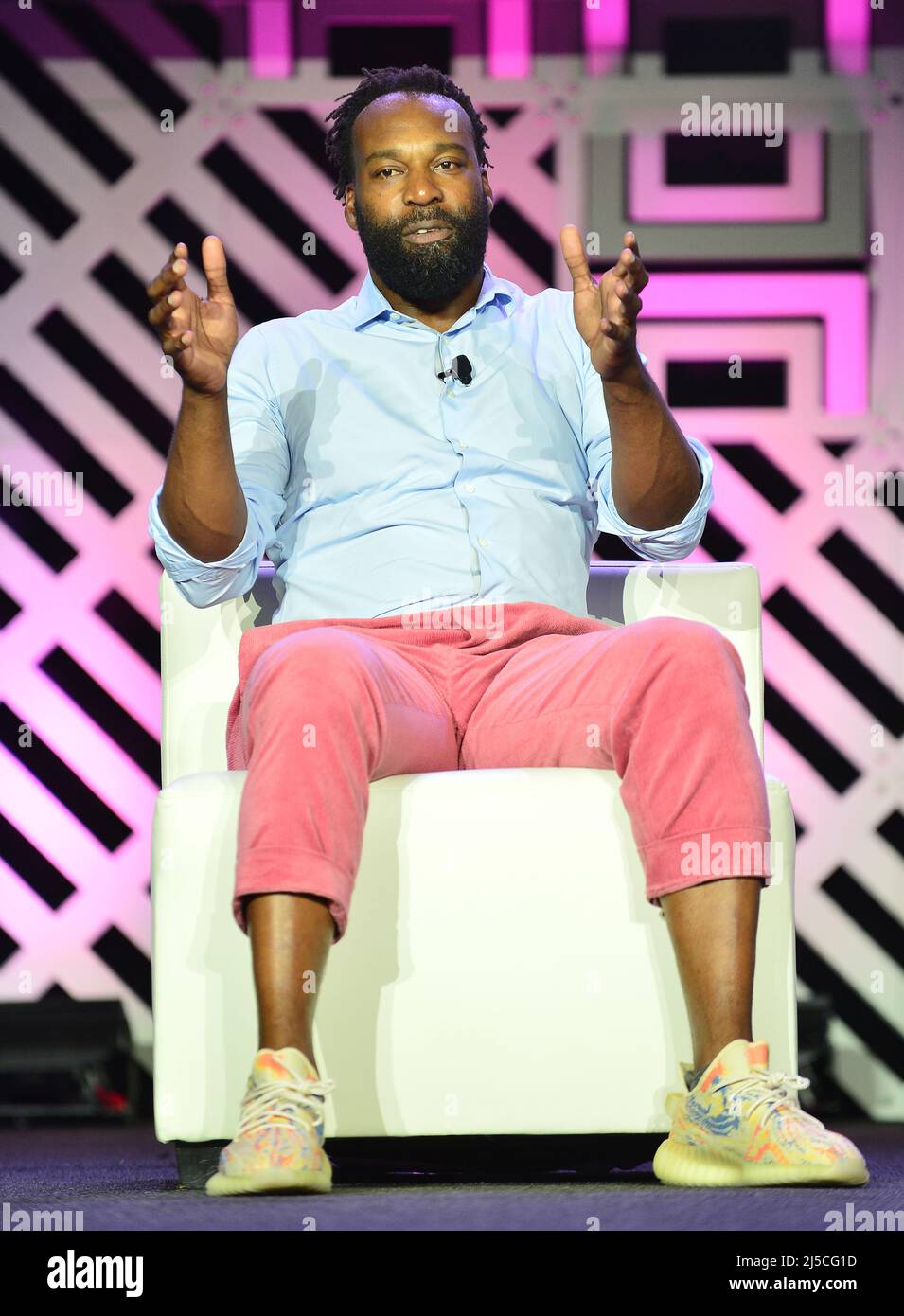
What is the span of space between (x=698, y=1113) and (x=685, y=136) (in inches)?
113

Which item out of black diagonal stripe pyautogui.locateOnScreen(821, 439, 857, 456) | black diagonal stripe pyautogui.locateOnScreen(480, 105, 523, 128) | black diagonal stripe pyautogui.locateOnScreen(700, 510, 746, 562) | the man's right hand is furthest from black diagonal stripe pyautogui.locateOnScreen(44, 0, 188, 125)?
the man's right hand

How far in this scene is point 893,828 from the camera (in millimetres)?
3693

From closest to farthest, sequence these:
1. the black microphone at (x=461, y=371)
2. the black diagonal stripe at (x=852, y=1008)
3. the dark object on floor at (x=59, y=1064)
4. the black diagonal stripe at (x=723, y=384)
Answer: the black microphone at (x=461, y=371) < the dark object on floor at (x=59, y=1064) < the black diagonal stripe at (x=852, y=1008) < the black diagonal stripe at (x=723, y=384)

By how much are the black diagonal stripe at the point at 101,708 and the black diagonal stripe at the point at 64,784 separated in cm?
12

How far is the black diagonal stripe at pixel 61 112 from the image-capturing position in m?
3.91

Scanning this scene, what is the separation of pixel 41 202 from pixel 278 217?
559mm

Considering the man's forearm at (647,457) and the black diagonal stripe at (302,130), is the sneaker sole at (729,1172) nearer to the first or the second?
the man's forearm at (647,457)

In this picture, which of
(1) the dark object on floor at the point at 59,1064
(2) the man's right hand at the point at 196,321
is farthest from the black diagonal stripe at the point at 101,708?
(2) the man's right hand at the point at 196,321

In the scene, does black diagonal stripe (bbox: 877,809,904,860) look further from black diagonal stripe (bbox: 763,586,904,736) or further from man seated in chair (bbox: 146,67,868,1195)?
man seated in chair (bbox: 146,67,868,1195)

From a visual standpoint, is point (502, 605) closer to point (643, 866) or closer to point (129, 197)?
point (643, 866)

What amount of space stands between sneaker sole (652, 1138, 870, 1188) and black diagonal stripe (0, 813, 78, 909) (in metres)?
2.29

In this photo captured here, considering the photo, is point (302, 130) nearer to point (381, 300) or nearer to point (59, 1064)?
point (381, 300)
